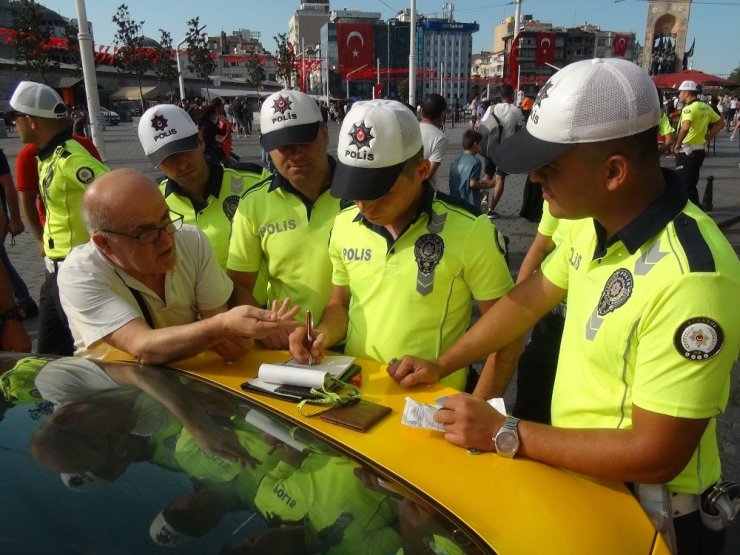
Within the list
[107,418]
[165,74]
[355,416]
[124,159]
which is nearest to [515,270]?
[355,416]

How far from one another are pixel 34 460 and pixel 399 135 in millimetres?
1418

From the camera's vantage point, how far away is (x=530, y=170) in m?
1.34

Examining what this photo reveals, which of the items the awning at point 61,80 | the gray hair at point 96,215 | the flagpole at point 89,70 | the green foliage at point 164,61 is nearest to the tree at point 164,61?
the green foliage at point 164,61

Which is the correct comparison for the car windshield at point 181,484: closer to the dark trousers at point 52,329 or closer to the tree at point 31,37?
the dark trousers at point 52,329

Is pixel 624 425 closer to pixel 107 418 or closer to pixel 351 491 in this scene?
pixel 351 491

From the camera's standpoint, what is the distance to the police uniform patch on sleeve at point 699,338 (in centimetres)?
113

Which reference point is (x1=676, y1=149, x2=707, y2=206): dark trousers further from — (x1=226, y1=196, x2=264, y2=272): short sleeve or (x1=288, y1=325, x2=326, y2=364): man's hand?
(x1=288, y1=325, x2=326, y2=364): man's hand

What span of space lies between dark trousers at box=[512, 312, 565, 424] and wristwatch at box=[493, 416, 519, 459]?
1178 millimetres

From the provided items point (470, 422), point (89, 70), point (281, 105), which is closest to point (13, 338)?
point (281, 105)

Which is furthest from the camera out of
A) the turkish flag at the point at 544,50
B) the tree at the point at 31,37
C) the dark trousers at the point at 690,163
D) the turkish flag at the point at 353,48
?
the turkish flag at the point at 353,48

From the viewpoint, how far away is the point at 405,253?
2.10 metres

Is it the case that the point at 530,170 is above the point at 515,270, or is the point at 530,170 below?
above

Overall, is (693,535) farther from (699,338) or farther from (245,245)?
(245,245)

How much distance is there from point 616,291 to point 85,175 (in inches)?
139
